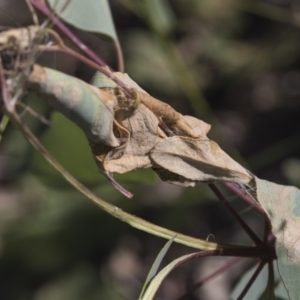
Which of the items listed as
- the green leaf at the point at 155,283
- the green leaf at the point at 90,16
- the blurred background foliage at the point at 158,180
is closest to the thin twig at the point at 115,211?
the green leaf at the point at 155,283

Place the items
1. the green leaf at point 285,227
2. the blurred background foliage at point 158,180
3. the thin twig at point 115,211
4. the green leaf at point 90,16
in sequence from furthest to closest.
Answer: the blurred background foliage at point 158,180 < the green leaf at point 90,16 < the green leaf at point 285,227 < the thin twig at point 115,211

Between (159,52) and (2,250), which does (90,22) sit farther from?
(159,52)

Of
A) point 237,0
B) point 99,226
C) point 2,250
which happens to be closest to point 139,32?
point 237,0

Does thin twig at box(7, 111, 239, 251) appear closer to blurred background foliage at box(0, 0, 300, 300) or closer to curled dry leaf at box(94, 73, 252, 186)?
curled dry leaf at box(94, 73, 252, 186)

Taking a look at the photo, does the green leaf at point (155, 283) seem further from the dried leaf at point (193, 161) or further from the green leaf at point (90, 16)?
the green leaf at point (90, 16)

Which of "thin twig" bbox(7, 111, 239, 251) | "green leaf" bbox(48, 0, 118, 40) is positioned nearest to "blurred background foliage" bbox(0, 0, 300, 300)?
"green leaf" bbox(48, 0, 118, 40)

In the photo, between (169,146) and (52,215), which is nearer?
(169,146)
